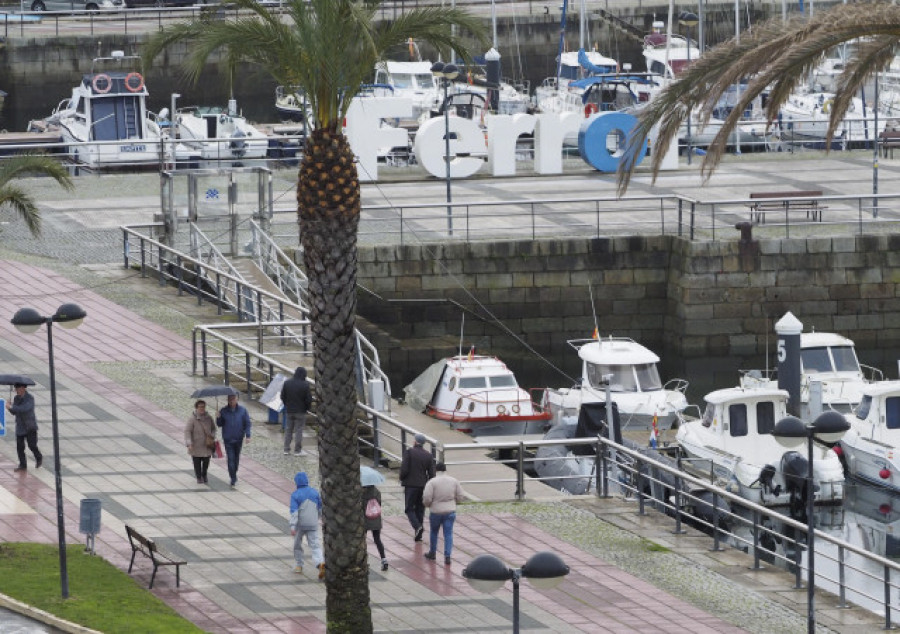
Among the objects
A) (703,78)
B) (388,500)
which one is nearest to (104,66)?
(388,500)

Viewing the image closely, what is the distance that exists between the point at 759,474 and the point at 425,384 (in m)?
8.39

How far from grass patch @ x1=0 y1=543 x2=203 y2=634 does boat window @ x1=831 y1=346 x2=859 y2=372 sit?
1906 centimetres

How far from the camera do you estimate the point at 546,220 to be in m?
47.4

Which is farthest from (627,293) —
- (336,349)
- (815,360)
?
(336,349)

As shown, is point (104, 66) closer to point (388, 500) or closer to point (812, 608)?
point (388, 500)

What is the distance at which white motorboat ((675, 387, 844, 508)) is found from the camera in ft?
109

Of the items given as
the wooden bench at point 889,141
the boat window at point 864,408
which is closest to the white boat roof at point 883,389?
the boat window at point 864,408

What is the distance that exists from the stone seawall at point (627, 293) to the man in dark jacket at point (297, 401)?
14.9m

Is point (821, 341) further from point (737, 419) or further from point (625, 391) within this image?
point (737, 419)

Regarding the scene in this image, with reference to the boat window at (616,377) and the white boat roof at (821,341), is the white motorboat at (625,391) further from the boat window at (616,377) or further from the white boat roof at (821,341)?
the white boat roof at (821,341)

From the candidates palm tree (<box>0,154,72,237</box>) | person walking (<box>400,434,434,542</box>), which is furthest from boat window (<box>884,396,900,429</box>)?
palm tree (<box>0,154,72,237</box>)

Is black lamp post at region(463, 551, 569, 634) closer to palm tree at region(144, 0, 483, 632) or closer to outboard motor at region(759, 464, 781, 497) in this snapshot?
palm tree at region(144, 0, 483, 632)

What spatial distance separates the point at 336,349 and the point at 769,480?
1463 centimetres

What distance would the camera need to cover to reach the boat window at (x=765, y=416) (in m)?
35.1
